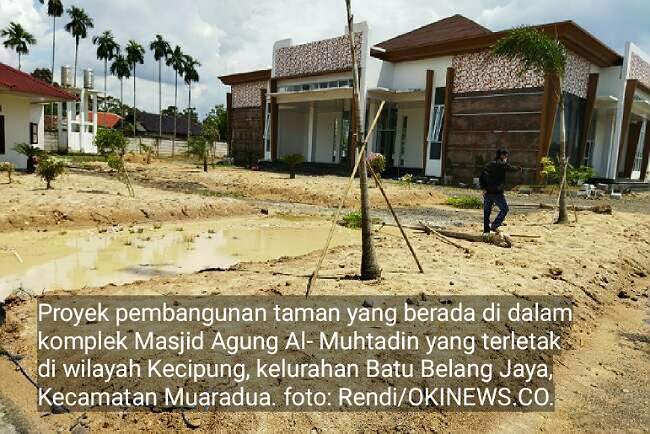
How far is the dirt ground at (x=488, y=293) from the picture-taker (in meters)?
3.35

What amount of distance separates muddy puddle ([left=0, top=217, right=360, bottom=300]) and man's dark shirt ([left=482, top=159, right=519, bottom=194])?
9.61 feet

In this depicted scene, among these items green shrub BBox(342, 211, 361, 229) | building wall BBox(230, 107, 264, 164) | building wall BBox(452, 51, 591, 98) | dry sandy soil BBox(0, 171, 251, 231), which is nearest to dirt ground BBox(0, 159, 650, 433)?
dry sandy soil BBox(0, 171, 251, 231)

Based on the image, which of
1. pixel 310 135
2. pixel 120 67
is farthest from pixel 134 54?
pixel 310 135

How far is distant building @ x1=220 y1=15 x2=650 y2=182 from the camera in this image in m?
21.6

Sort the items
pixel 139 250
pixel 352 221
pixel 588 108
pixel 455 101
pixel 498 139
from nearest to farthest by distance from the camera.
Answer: pixel 139 250
pixel 352 221
pixel 498 139
pixel 588 108
pixel 455 101

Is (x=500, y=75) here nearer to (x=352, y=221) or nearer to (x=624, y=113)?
(x=624, y=113)

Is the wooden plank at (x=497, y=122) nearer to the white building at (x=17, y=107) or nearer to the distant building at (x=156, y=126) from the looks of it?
the white building at (x=17, y=107)

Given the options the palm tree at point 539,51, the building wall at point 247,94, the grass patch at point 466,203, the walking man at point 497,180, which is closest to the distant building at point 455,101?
the building wall at point 247,94

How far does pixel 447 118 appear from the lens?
24109 mm

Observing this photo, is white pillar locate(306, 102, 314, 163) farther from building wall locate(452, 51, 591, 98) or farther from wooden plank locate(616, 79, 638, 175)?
wooden plank locate(616, 79, 638, 175)

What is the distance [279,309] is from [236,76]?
3346cm

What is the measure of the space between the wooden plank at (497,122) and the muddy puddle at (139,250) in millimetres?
13396

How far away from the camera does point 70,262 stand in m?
7.65

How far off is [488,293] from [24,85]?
74.5 feet
